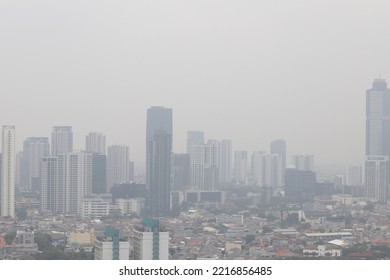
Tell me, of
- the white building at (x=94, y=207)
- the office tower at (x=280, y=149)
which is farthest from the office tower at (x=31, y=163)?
the office tower at (x=280, y=149)

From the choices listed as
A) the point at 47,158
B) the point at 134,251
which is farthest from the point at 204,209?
the point at 134,251

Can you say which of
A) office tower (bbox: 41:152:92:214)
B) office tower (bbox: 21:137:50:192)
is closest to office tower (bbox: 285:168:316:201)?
office tower (bbox: 41:152:92:214)

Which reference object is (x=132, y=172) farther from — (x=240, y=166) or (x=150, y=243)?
(x=150, y=243)

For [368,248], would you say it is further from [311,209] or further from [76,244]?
[76,244]

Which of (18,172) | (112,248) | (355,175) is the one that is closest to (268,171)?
(355,175)

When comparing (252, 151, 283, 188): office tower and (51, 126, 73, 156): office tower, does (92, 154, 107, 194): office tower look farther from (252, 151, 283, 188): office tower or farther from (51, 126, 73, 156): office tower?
(252, 151, 283, 188): office tower
